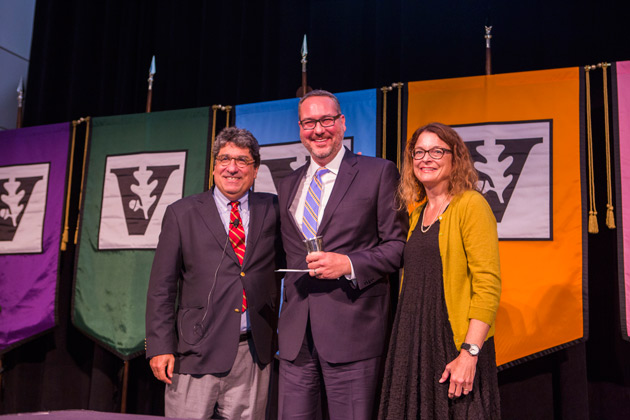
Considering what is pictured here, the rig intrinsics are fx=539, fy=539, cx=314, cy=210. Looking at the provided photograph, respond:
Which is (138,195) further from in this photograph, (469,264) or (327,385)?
(469,264)

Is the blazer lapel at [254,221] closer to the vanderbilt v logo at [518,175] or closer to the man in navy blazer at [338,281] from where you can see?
the man in navy blazer at [338,281]

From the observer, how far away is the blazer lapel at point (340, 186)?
186cm

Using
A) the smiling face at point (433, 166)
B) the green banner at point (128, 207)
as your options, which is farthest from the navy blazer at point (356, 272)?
the green banner at point (128, 207)

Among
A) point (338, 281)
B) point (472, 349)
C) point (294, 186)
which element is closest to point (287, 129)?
point (294, 186)

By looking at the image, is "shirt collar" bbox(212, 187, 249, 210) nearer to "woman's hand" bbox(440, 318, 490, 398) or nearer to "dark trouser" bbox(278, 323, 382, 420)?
"dark trouser" bbox(278, 323, 382, 420)

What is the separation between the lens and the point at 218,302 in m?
1.97

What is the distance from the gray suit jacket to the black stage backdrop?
134 cm

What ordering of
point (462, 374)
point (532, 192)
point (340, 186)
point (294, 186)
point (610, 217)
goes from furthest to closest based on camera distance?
point (532, 192), point (610, 217), point (294, 186), point (340, 186), point (462, 374)

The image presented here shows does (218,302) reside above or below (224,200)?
below

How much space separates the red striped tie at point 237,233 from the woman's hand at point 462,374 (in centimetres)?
86

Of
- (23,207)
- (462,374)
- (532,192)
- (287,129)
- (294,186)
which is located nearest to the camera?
(462,374)

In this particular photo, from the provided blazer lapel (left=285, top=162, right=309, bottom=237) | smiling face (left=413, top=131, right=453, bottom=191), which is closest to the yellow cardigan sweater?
smiling face (left=413, top=131, right=453, bottom=191)

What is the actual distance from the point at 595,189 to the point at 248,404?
1963mm

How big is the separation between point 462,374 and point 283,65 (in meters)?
2.45
